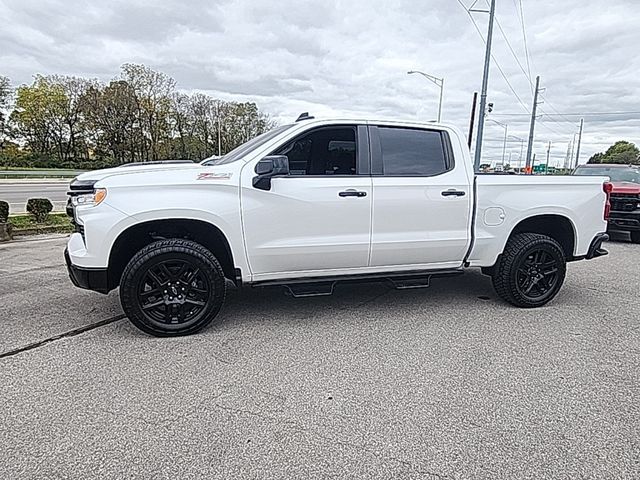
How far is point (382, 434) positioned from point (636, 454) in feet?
4.41

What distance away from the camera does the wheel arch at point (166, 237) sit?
160 inches

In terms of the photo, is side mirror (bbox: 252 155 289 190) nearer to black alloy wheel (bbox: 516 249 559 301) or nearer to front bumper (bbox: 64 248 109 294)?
front bumper (bbox: 64 248 109 294)

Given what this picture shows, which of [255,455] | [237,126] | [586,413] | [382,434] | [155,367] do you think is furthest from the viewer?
[237,126]

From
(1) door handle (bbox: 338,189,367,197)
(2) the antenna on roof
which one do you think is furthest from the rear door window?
(2) the antenna on roof

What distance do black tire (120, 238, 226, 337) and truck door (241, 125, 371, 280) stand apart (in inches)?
16.7

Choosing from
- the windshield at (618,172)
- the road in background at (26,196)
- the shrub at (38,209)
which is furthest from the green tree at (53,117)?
the windshield at (618,172)

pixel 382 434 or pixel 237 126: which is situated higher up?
pixel 237 126

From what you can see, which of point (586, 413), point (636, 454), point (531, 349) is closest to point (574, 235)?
point (531, 349)

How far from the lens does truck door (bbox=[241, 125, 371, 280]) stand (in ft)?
13.8

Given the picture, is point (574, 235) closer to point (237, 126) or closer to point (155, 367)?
point (155, 367)

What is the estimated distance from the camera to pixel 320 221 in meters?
4.36

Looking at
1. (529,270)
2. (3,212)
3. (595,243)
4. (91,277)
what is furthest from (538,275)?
(3,212)

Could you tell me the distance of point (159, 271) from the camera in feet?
13.4

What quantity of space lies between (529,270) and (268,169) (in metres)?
3.02
